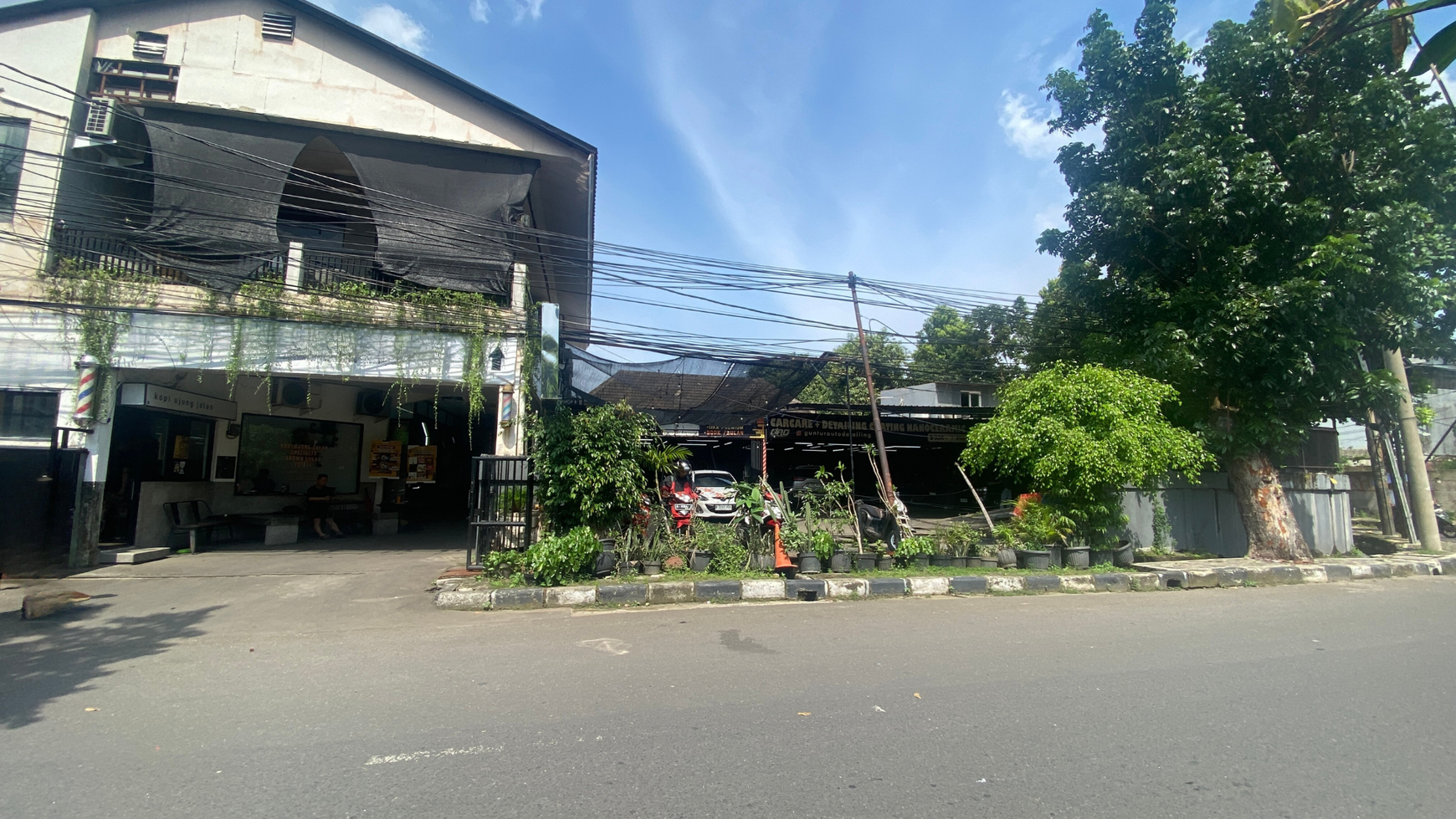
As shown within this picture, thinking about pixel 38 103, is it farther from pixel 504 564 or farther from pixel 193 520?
pixel 504 564

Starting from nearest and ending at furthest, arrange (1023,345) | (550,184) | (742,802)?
1. (742,802)
2. (550,184)
3. (1023,345)

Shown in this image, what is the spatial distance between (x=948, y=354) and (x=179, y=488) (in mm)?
26263

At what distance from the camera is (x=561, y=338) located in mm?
10883

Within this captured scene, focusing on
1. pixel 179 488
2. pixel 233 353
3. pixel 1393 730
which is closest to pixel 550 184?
pixel 233 353

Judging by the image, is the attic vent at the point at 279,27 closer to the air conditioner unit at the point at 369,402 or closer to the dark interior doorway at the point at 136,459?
the air conditioner unit at the point at 369,402

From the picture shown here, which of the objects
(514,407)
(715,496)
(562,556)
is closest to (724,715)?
(562,556)

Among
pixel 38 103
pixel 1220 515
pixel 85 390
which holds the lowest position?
pixel 1220 515

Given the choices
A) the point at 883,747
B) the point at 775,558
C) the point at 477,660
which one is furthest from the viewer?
the point at 775,558

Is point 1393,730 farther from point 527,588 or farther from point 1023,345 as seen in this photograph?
point 1023,345

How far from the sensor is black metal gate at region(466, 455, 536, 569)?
885 cm

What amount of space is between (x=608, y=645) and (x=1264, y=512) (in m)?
10.9

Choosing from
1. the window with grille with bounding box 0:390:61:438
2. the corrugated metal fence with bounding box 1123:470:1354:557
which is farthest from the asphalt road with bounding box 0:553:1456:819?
the corrugated metal fence with bounding box 1123:470:1354:557

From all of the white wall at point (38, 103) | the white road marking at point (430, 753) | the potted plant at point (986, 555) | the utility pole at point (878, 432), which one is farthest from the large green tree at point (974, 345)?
the white wall at point (38, 103)

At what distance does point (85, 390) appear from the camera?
9.00 meters
